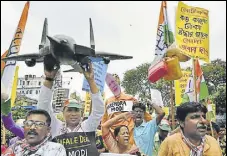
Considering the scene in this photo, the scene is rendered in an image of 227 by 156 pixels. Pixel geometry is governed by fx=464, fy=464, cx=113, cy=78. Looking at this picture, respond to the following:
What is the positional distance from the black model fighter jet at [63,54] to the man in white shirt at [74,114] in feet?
0.41

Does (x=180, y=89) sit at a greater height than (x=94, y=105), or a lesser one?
greater

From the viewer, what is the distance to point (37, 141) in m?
3.41

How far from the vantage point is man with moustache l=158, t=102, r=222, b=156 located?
375 cm

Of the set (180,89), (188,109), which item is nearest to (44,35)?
(188,109)

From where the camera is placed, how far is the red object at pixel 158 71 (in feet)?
20.6

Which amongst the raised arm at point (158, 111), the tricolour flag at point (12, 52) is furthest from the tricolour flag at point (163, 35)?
the tricolour flag at point (12, 52)

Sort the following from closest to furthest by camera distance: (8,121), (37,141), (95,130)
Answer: (37,141), (95,130), (8,121)

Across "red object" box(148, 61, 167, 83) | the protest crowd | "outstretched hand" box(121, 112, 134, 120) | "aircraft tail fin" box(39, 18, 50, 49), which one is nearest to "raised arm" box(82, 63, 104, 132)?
the protest crowd

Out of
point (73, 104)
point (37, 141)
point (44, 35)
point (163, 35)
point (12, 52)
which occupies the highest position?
point (163, 35)

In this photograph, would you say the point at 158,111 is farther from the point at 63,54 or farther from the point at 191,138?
the point at 63,54

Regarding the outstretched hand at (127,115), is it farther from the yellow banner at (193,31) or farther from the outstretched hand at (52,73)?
the yellow banner at (193,31)

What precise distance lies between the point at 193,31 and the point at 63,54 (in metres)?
4.83

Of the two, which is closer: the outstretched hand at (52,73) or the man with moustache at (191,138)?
the man with moustache at (191,138)

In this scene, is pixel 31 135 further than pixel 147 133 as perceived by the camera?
No
